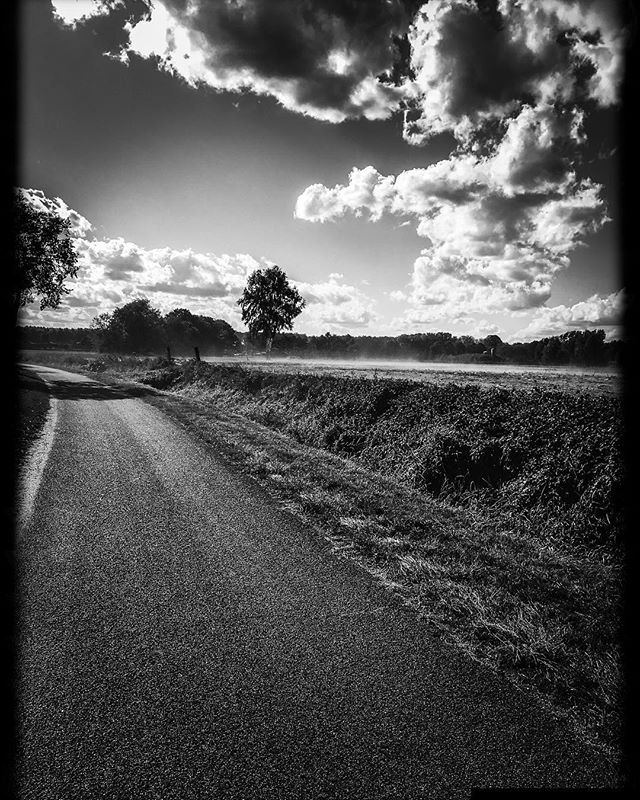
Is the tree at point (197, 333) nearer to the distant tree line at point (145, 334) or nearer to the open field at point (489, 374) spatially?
the distant tree line at point (145, 334)

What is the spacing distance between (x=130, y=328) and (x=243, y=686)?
104m

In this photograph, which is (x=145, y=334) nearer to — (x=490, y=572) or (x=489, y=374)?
(x=489, y=374)

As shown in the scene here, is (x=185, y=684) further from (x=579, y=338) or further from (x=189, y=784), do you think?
(x=579, y=338)

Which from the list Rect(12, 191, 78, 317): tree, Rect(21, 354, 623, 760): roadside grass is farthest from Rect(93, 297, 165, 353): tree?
Rect(21, 354, 623, 760): roadside grass

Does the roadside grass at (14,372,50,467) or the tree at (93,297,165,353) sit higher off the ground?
the tree at (93,297,165,353)

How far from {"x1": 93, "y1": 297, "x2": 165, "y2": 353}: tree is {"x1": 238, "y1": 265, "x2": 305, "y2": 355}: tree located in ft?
143

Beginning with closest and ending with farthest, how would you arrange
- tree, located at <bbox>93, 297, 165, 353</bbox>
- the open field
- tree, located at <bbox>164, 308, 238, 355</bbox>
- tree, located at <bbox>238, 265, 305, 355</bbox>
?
the open field
tree, located at <bbox>238, 265, 305, 355</bbox>
tree, located at <bbox>93, 297, 165, 353</bbox>
tree, located at <bbox>164, 308, 238, 355</bbox>

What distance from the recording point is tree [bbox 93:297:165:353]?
93.4 m

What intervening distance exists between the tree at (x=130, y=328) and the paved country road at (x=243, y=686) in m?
100.0

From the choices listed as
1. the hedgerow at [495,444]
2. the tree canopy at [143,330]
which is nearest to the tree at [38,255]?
the hedgerow at [495,444]

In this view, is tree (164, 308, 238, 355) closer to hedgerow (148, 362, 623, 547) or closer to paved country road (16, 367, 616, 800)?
hedgerow (148, 362, 623, 547)

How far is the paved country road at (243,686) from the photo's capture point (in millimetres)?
2246

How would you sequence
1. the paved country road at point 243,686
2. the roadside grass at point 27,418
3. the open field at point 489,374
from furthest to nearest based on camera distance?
the open field at point 489,374 < the roadside grass at point 27,418 < the paved country road at point 243,686

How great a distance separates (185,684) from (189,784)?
2.40 ft
